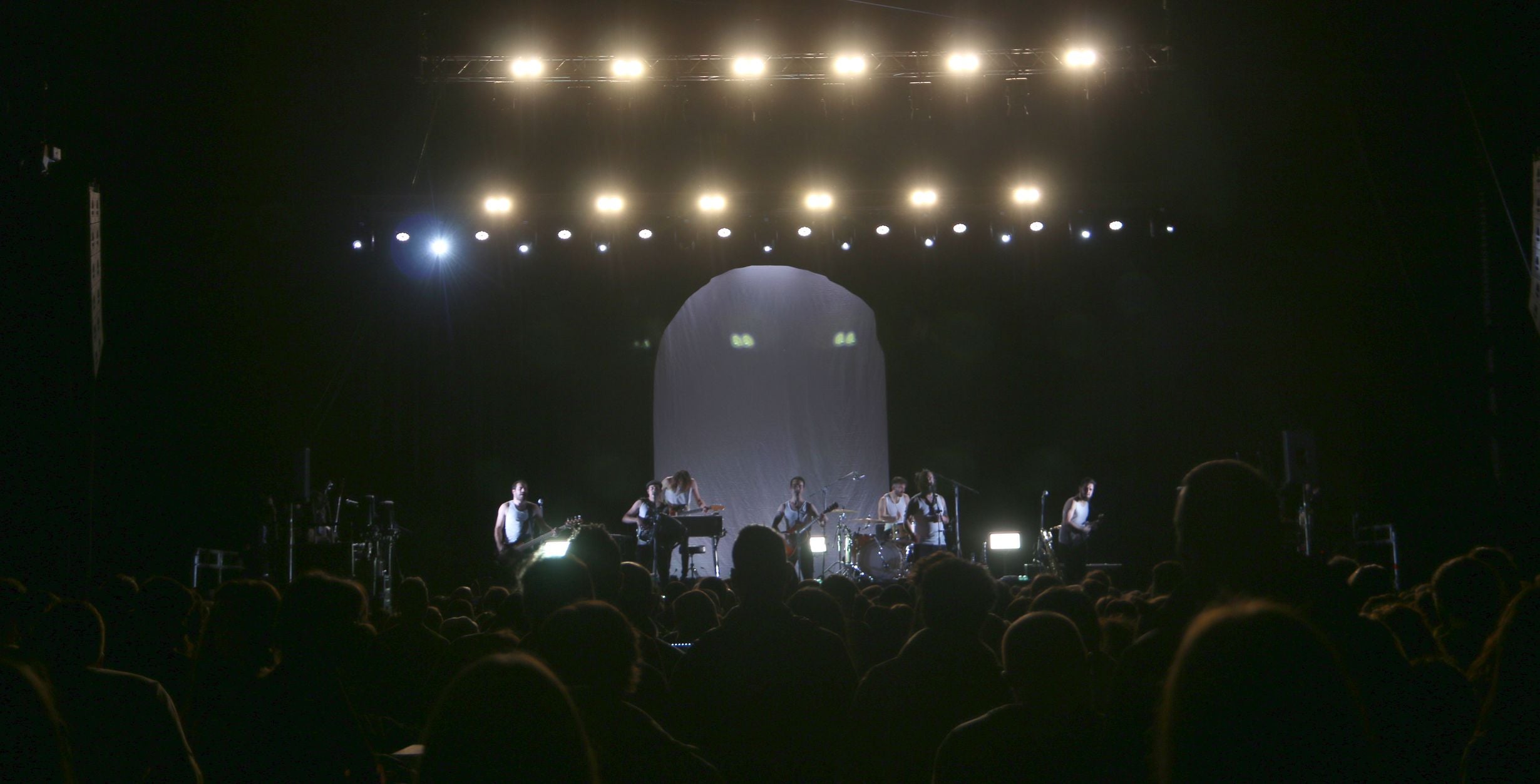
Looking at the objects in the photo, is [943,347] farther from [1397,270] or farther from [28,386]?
[28,386]

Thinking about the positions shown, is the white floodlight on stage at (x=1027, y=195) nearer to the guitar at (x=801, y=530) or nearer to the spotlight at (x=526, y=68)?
the guitar at (x=801, y=530)

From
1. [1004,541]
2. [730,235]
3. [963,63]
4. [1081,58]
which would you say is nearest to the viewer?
[1081,58]

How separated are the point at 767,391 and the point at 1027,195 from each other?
4.90m

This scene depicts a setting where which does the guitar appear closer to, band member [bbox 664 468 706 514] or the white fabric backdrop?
band member [bbox 664 468 706 514]

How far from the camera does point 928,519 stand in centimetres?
1407

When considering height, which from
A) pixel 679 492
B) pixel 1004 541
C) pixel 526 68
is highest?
pixel 526 68

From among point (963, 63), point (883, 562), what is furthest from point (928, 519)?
point (963, 63)

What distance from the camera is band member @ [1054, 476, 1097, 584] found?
1366 centimetres

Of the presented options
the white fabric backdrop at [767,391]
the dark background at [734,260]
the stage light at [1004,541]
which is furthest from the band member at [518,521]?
the stage light at [1004,541]

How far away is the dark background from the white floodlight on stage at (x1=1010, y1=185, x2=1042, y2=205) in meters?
0.20

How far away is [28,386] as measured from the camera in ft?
27.2

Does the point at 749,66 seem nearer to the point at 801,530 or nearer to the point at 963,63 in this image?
the point at 963,63

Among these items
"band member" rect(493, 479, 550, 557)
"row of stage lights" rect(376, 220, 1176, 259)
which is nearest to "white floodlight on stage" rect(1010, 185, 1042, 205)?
"row of stage lights" rect(376, 220, 1176, 259)

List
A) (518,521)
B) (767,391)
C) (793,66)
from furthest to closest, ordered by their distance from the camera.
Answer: (767,391) < (518,521) < (793,66)
